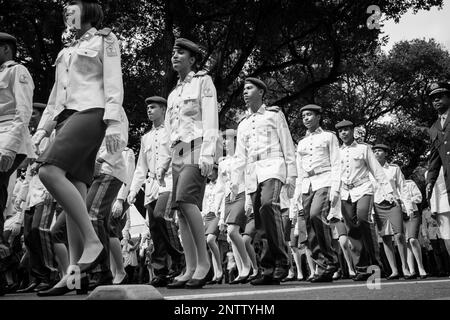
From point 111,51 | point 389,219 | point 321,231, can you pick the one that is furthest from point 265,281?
point 389,219

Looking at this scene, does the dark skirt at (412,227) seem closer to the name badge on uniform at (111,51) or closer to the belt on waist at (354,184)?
the belt on waist at (354,184)

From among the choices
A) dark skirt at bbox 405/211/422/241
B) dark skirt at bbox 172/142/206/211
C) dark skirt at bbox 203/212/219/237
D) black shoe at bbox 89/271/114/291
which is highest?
dark skirt at bbox 172/142/206/211

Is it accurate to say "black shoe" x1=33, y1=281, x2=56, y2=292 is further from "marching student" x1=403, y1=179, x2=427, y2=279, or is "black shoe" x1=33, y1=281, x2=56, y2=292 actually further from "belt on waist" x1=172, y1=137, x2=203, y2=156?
"marching student" x1=403, y1=179, x2=427, y2=279

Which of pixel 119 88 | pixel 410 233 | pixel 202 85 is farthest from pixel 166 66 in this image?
pixel 119 88

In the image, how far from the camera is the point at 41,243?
7.23 m

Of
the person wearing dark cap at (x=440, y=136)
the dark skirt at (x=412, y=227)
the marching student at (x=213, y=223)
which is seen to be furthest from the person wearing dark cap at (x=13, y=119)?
the dark skirt at (x=412, y=227)

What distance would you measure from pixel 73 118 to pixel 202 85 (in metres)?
1.87

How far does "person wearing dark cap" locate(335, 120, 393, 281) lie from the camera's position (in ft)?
29.2

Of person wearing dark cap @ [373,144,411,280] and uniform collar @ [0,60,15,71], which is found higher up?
uniform collar @ [0,60,15,71]

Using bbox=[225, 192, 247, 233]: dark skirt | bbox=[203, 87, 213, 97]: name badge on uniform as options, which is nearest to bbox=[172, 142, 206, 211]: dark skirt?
bbox=[203, 87, 213, 97]: name badge on uniform

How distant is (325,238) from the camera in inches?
323

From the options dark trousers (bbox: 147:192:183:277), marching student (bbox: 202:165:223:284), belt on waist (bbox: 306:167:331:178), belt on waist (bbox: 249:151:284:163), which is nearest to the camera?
belt on waist (bbox: 249:151:284:163)

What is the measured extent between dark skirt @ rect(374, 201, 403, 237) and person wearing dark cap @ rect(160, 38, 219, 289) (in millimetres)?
5738
